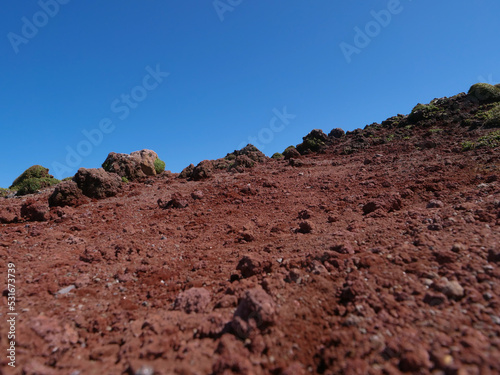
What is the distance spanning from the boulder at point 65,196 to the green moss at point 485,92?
24852 mm

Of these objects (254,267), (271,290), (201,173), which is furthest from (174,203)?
(271,290)

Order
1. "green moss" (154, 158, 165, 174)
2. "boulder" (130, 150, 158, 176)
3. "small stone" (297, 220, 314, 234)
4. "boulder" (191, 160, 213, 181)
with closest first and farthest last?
"small stone" (297, 220, 314, 234) → "boulder" (191, 160, 213, 181) → "boulder" (130, 150, 158, 176) → "green moss" (154, 158, 165, 174)

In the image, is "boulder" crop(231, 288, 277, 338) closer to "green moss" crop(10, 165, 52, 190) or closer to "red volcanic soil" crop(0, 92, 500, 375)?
"red volcanic soil" crop(0, 92, 500, 375)

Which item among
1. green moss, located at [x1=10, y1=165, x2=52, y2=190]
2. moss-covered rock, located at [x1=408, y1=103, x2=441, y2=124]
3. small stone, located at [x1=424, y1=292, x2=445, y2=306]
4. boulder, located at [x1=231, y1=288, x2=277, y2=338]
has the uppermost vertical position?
moss-covered rock, located at [x1=408, y1=103, x2=441, y2=124]

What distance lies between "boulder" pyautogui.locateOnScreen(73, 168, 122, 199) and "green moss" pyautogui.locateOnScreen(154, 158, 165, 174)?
5.67m

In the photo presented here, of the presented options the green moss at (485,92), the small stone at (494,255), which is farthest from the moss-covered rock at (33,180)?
the green moss at (485,92)

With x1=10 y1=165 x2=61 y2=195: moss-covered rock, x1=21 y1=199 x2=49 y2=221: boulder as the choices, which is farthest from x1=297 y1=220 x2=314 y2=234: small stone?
x1=10 y1=165 x2=61 y2=195: moss-covered rock

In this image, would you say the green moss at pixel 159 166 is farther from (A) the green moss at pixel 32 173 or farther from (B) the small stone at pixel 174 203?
(B) the small stone at pixel 174 203

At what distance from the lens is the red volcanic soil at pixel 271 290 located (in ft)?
6.46

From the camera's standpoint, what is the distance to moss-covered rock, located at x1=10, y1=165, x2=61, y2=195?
11.6 metres

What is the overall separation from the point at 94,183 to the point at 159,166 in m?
6.34

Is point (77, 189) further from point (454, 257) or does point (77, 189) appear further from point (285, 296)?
point (454, 257)

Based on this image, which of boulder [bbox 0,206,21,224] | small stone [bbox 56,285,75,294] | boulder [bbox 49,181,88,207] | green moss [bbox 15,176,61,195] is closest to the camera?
small stone [bbox 56,285,75,294]

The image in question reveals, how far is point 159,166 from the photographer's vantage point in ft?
50.3
